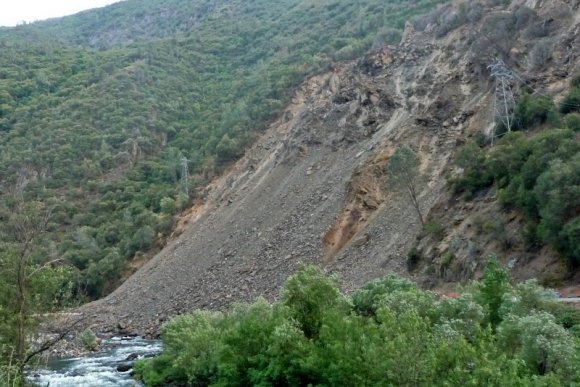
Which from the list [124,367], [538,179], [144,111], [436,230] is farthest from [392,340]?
[144,111]

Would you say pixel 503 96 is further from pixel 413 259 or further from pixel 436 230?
pixel 413 259

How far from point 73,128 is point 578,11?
79.0 meters

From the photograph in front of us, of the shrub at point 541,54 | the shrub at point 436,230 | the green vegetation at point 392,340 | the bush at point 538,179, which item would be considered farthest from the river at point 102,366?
the shrub at point 541,54

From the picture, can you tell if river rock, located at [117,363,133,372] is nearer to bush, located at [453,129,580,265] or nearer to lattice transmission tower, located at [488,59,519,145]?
bush, located at [453,129,580,265]

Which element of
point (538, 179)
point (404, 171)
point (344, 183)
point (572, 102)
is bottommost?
point (344, 183)

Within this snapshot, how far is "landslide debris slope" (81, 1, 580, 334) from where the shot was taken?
44.7 meters

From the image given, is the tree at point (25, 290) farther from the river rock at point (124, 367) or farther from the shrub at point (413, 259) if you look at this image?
the shrub at point (413, 259)

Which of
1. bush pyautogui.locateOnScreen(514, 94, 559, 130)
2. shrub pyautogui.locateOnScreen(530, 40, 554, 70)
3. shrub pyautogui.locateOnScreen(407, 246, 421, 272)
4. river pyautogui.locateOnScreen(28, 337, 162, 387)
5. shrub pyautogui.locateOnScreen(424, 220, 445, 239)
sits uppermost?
shrub pyautogui.locateOnScreen(530, 40, 554, 70)

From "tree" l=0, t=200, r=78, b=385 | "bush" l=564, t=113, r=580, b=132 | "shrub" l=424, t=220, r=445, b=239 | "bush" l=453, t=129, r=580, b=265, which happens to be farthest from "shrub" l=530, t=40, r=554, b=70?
"tree" l=0, t=200, r=78, b=385

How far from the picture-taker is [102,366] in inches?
1523

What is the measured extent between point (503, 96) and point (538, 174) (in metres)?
14.0

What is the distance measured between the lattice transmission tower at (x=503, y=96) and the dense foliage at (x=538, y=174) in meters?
1.00

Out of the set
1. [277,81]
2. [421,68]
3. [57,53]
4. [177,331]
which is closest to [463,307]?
[177,331]

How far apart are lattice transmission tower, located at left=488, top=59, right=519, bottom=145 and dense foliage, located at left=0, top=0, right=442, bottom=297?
33396 millimetres
